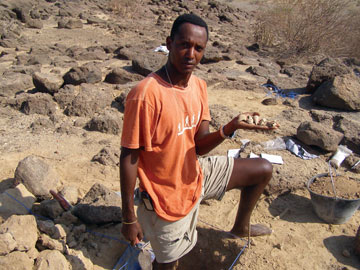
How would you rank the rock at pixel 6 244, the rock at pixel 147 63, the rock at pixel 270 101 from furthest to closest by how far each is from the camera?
the rock at pixel 147 63 < the rock at pixel 270 101 < the rock at pixel 6 244

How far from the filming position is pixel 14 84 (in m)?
5.44

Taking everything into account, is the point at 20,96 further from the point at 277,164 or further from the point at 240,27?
the point at 240,27

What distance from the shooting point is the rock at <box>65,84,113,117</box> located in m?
4.84

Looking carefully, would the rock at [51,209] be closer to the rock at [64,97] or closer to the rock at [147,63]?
the rock at [64,97]

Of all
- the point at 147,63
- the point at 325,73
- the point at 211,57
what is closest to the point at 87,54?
the point at 147,63

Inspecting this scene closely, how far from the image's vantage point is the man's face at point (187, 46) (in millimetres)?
1683

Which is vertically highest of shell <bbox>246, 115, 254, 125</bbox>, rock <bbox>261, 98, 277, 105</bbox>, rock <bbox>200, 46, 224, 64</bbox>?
shell <bbox>246, 115, 254, 125</bbox>

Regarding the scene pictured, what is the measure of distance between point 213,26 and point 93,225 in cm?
1366

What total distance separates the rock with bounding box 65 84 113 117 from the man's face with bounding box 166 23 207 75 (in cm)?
341

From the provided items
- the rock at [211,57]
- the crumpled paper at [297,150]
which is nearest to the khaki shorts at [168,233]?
the crumpled paper at [297,150]

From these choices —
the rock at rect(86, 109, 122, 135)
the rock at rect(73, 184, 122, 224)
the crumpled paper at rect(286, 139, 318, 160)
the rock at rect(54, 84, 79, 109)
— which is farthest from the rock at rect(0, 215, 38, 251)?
the rock at rect(54, 84, 79, 109)

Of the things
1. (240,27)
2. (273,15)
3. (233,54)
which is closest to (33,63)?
(233,54)

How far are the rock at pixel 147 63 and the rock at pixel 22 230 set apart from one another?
15.6 feet

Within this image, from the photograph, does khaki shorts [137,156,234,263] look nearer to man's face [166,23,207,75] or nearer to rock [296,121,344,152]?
man's face [166,23,207,75]
